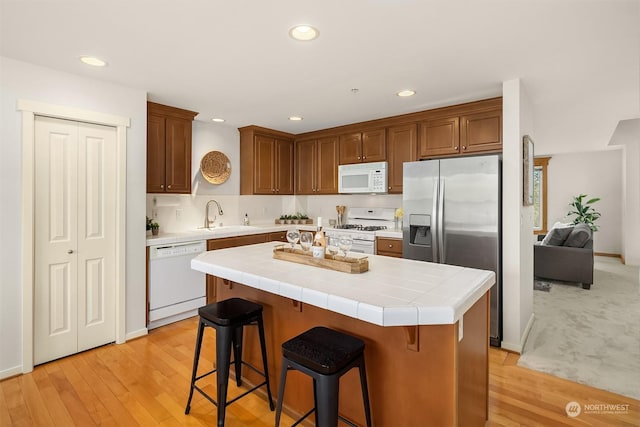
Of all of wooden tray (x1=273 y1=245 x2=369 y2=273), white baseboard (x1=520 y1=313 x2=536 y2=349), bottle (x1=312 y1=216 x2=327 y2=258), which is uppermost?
bottle (x1=312 y1=216 x2=327 y2=258)

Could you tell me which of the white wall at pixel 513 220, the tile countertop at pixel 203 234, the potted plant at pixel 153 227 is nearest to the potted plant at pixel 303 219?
the tile countertop at pixel 203 234

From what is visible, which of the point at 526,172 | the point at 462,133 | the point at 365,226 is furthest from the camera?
the point at 365,226

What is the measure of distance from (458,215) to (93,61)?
3364mm

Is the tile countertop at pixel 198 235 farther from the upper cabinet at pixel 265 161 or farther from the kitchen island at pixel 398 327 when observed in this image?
the kitchen island at pixel 398 327

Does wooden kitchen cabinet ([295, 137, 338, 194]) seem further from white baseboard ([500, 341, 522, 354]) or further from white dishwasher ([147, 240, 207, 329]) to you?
white baseboard ([500, 341, 522, 354])

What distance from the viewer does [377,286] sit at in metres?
1.65

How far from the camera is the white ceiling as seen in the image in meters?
1.85

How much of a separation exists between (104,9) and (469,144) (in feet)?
10.7

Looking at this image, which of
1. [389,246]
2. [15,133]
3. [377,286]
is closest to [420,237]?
[389,246]

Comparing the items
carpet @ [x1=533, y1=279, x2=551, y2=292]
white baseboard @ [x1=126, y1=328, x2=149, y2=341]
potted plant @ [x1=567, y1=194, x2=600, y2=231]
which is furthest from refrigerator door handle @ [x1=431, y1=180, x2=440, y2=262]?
potted plant @ [x1=567, y1=194, x2=600, y2=231]

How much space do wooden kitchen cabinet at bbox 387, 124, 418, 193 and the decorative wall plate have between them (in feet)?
7.41

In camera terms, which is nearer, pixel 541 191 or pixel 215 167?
pixel 215 167

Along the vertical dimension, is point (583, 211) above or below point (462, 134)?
below

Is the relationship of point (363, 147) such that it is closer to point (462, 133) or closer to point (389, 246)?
point (462, 133)
